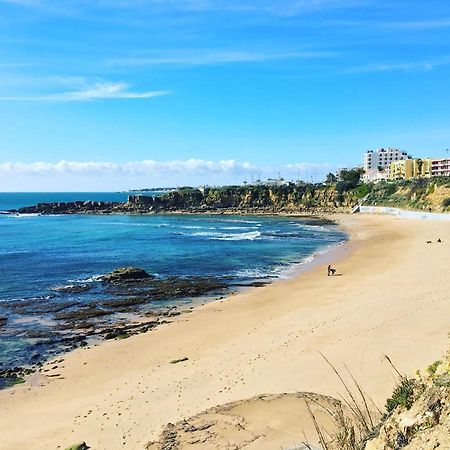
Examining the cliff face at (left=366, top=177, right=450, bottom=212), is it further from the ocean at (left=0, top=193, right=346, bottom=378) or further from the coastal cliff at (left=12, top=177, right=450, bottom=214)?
the ocean at (left=0, top=193, right=346, bottom=378)

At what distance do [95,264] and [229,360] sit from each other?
26.4m

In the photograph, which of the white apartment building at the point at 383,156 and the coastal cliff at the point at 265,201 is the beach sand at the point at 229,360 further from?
the white apartment building at the point at 383,156

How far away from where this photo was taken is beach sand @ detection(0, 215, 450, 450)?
11.8 metres

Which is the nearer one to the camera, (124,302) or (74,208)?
(124,302)

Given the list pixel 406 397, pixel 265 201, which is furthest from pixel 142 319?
pixel 265 201

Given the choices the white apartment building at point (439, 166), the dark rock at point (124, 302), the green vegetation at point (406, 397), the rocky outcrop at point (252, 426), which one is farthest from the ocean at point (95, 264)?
the white apartment building at point (439, 166)

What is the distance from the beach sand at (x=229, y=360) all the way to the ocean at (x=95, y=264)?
331cm

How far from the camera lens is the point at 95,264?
39.4m

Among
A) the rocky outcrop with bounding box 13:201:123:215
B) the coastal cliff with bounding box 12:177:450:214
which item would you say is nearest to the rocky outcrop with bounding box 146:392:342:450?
the coastal cliff with bounding box 12:177:450:214

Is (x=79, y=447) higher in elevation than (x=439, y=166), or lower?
lower

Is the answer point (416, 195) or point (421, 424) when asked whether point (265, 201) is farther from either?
point (421, 424)

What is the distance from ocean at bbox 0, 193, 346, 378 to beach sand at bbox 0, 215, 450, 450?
3.31m

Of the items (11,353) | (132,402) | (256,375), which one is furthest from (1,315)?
(256,375)

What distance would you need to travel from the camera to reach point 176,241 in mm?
55000
